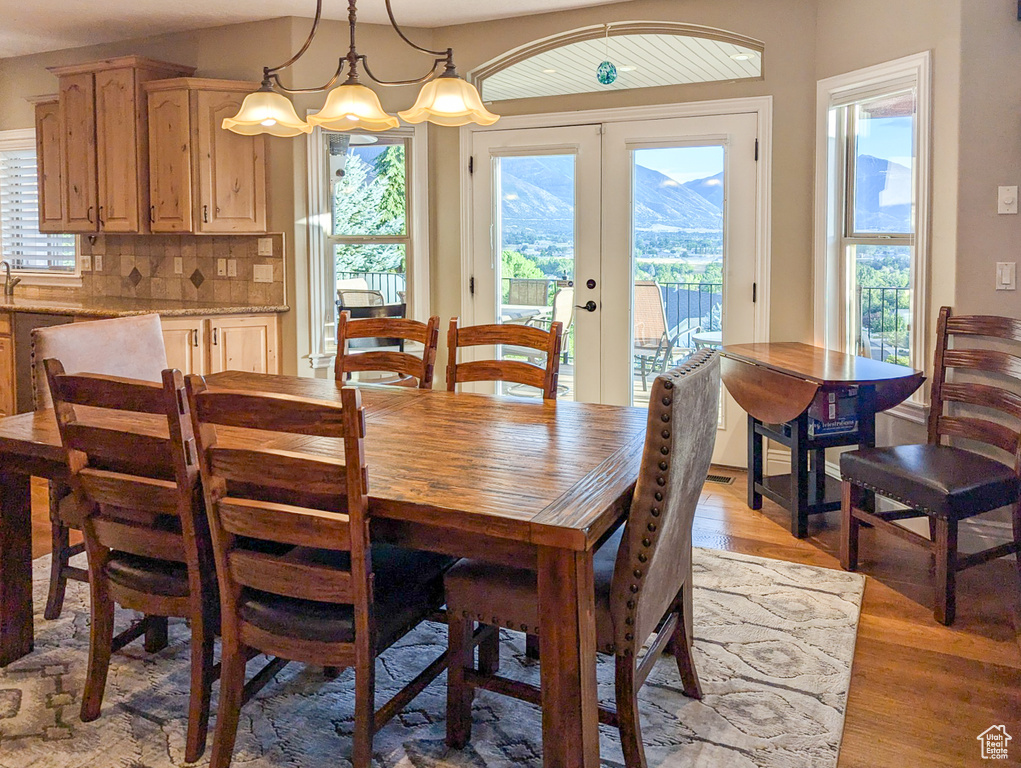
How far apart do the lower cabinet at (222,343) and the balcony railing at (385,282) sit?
1.81ft

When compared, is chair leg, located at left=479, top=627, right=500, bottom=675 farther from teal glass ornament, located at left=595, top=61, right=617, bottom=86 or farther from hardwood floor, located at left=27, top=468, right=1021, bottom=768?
teal glass ornament, located at left=595, top=61, right=617, bottom=86

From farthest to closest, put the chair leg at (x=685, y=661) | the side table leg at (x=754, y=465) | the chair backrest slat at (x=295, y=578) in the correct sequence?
the side table leg at (x=754, y=465) < the chair leg at (x=685, y=661) < the chair backrest slat at (x=295, y=578)

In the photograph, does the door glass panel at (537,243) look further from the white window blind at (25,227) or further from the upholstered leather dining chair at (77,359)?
the white window blind at (25,227)

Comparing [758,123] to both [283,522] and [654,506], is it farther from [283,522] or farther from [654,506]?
[283,522]

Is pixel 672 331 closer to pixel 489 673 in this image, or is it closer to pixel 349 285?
pixel 349 285

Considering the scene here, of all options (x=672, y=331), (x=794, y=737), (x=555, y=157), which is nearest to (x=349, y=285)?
(x=555, y=157)

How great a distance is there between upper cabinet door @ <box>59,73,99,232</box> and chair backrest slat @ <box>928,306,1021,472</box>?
4898 millimetres

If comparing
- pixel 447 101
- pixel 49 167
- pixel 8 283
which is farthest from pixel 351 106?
pixel 8 283

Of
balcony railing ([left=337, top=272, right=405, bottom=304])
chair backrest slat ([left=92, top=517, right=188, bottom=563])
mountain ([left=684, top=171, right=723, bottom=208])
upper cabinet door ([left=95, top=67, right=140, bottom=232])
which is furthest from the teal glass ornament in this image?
chair backrest slat ([left=92, top=517, right=188, bottom=563])

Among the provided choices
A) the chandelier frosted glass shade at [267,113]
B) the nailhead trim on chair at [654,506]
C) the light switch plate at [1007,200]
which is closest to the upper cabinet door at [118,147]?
the chandelier frosted glass shade at [267,113]

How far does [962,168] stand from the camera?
348 cm

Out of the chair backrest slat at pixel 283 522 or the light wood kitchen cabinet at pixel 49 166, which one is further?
the light wood kitchen cabinet at pixel 49 166

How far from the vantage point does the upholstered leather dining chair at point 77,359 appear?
269 cm

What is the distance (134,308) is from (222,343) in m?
0.58
